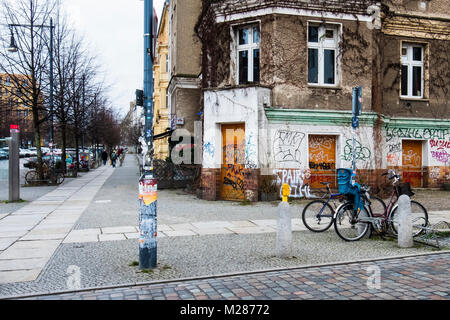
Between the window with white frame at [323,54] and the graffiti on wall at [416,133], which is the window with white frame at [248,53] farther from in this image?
the graffiti on wall at [416,133]

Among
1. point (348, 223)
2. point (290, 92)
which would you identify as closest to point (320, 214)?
point (348, 223)

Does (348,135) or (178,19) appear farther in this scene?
(178,19)

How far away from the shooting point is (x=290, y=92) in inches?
586

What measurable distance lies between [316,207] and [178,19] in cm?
1949

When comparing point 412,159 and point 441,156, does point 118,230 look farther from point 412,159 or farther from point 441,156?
point 441,156

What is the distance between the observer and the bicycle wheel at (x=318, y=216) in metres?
8.91

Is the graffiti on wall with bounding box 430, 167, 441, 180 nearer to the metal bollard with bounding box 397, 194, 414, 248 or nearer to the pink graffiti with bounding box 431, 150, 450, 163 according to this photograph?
the pink graffiti with bounding box 431, 150, 450, 163

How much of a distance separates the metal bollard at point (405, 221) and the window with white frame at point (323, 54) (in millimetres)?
8309

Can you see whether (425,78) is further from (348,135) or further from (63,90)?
(63,90)

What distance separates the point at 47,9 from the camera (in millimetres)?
22234

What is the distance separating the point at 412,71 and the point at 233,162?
8.73 m

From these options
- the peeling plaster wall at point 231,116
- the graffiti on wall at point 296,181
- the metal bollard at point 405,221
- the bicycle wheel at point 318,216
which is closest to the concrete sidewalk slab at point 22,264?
the bicycle wheel at point 318,216

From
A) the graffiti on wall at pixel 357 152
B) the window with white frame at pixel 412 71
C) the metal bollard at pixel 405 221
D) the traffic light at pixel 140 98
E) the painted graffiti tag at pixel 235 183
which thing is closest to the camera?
the traffic light at pixel 140 98
